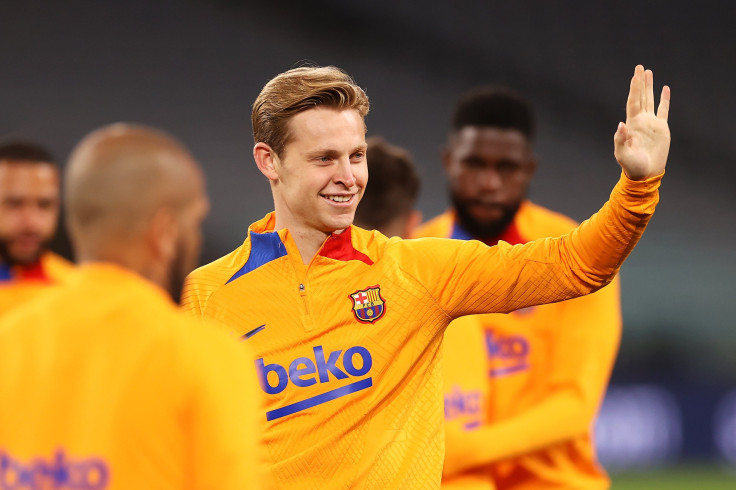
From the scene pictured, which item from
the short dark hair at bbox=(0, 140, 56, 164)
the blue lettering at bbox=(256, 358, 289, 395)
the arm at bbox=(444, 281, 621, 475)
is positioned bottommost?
the arm at bbox=(444, 281, 621, 475)

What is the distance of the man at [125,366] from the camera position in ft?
6.36

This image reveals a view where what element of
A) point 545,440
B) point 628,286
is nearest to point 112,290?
point 545,440

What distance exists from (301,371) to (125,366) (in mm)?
1156

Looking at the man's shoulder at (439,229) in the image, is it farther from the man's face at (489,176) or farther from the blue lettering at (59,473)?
the blue lettering at (59,473)

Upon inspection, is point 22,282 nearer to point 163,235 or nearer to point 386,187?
point 386,187

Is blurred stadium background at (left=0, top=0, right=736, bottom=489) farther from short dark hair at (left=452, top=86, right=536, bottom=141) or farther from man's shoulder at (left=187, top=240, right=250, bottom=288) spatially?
man's shoulder at (left=187, top=240, right=250, bottom=288)

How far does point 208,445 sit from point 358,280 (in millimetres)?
1277

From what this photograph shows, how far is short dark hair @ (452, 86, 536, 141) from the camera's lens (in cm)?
528

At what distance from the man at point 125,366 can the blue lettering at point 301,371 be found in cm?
102

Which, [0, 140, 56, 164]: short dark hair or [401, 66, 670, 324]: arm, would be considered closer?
[401, 66, 670, 324]: arm

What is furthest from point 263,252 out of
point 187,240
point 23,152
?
point 23,152

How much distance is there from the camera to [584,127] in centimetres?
1484

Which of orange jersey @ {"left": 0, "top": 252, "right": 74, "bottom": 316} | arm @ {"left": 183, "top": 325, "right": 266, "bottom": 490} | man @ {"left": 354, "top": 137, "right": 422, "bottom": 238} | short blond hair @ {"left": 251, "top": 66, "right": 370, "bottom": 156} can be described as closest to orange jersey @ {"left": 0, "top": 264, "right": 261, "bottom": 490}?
arm @ {"left": 183, "top": 325, "right": 266, "bottom": 490}

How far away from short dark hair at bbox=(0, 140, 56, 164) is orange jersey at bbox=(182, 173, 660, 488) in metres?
3.56
